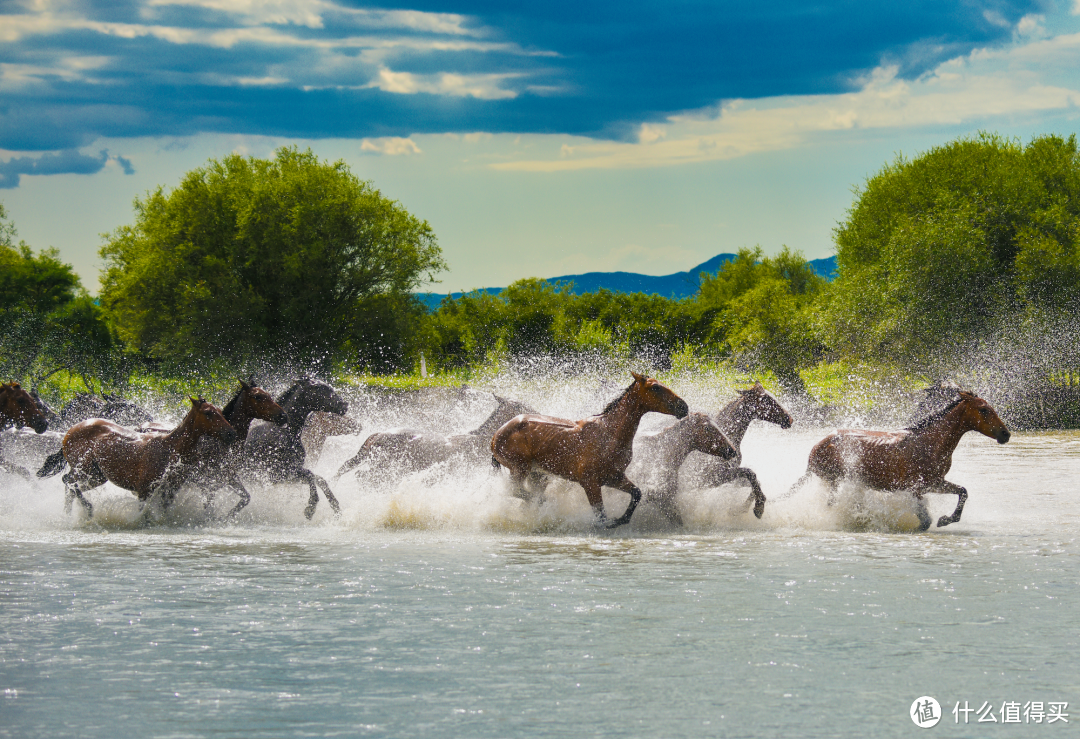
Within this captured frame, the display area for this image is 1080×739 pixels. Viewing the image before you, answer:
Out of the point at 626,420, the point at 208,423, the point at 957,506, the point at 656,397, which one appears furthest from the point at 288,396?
the point at 957,506

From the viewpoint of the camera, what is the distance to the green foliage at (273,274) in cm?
4741

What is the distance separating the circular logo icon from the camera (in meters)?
6.34

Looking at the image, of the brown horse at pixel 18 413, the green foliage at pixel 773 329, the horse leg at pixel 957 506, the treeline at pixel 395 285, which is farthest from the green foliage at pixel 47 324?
the horse leg at pixel 957 506

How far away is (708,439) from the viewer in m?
13.2

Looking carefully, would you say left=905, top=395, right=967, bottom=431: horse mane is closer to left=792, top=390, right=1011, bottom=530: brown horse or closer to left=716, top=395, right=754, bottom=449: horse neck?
left=792, top=390, right=1011, bottom=530: brown horse

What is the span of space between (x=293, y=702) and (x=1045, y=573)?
729cm

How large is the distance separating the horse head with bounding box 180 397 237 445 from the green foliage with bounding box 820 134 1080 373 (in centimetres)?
2750

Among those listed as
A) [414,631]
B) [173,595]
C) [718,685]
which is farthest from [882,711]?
[173,595]

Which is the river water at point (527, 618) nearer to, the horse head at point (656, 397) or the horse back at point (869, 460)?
the horse back at point (869, 460)

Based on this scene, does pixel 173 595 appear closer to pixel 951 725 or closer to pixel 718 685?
pixel 718 685

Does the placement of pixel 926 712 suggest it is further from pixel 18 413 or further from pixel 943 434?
pixel 18 413

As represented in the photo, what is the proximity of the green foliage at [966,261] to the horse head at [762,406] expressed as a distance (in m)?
23.5

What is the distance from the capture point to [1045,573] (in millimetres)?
10406

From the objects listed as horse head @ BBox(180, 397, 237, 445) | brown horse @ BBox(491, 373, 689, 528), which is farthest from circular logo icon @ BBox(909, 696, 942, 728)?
horse head @ BBox(180, 397, 237, 445)
